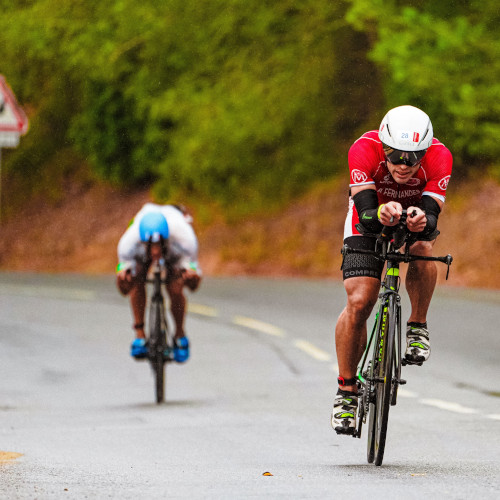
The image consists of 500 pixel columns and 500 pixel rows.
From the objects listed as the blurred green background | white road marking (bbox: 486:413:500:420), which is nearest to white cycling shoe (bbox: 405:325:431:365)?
white road marking (bbox: 486:413:500:420)

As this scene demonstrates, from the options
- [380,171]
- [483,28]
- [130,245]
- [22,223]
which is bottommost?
[22,223]

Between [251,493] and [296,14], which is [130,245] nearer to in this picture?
[251,493]

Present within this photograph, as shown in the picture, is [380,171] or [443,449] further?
[443,449]

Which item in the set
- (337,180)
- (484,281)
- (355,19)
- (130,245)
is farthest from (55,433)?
(337,180)

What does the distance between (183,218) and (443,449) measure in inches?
181

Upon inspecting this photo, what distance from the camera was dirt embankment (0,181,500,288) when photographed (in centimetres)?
2869

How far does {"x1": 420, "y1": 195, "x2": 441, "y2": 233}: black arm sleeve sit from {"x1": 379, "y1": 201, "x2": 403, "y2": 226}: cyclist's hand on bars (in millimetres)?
199

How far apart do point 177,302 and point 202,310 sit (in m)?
9.09

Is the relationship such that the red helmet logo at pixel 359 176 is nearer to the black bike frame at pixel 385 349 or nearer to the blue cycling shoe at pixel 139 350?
the black bike frame at pixel 385 349

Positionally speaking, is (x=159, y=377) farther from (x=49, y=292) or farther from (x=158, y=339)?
(x=49, y=292)

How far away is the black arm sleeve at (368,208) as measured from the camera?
7559mm

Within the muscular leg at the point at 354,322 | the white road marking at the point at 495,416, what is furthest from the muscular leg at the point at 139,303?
the muscular leg at the point at 354,322

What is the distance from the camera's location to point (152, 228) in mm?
12352

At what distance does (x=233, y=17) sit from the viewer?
2969 centimetres
